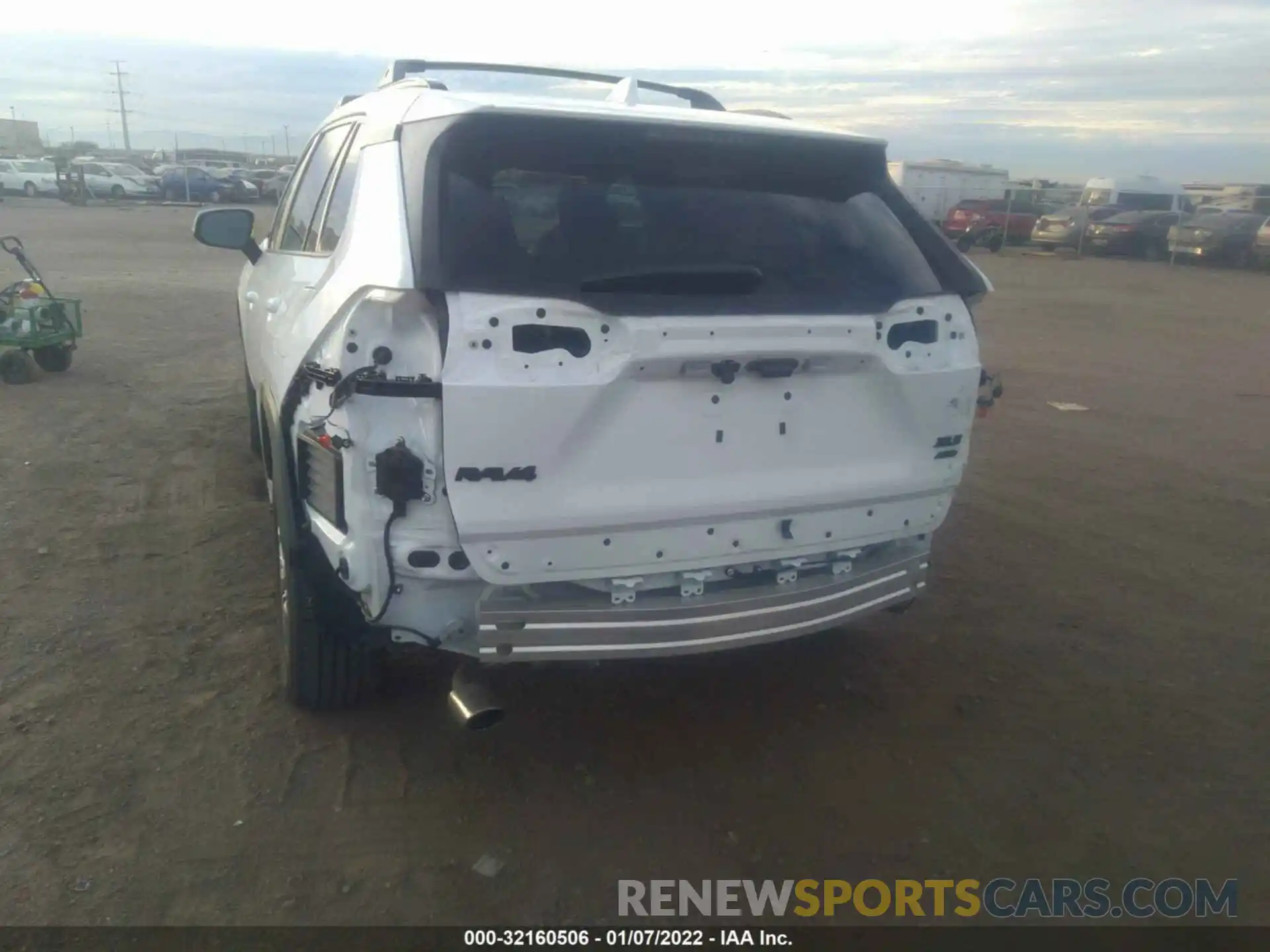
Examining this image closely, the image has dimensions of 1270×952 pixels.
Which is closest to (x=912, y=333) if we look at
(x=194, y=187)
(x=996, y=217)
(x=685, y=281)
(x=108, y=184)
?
(x=685, y=281)

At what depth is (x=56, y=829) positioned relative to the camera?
3.03m

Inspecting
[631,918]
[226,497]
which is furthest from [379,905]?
[226,497]

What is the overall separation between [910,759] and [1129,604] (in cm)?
195

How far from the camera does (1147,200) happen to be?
111ft

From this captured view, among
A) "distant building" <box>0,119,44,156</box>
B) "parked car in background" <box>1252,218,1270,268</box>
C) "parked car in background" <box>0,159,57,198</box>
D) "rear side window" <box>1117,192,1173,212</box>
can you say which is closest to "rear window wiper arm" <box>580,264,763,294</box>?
"parked car in background" <box>1252,218,1270,268</box>

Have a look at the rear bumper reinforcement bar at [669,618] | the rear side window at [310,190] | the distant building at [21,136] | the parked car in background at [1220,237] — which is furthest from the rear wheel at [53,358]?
the distant building at [21,136]

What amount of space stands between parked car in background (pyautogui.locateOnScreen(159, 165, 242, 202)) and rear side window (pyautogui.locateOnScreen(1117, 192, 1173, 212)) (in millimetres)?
32253

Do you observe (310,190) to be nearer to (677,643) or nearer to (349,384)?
(349,384)

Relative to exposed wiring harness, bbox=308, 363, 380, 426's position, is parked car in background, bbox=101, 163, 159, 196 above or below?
below

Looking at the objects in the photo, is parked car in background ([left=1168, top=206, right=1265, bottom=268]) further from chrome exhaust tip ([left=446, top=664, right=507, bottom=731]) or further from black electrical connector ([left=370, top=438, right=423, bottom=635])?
black electrical connector ([left=370, top=438, right=423, bottom=635])

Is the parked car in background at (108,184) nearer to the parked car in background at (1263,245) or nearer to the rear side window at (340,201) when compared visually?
the parked car in background at (1263,245)

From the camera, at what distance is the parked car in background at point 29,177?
38500mm

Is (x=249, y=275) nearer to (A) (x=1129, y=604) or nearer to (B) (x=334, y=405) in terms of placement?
(B) (x=334, y=405)

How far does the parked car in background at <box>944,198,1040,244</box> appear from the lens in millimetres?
31031
